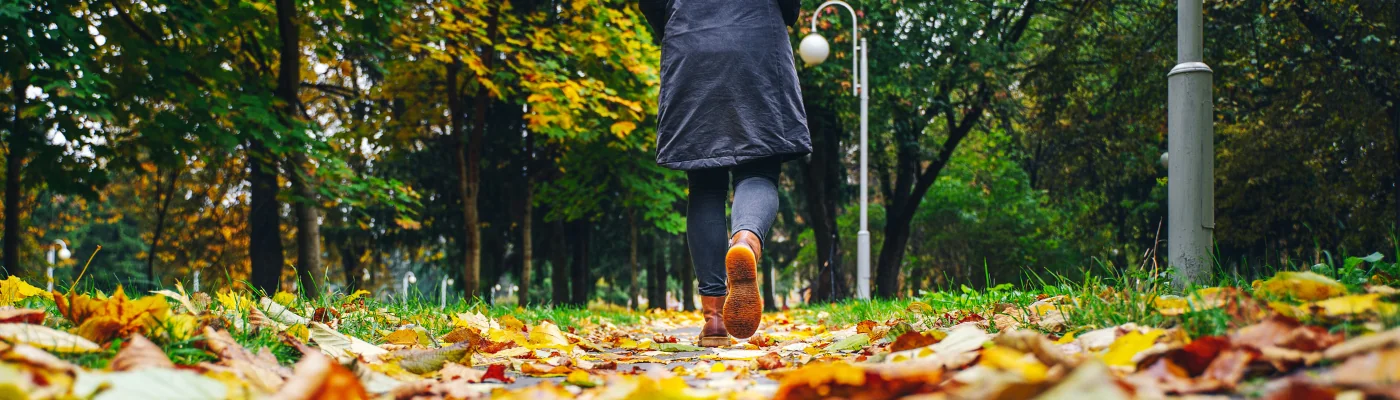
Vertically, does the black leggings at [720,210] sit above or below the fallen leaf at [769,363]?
above

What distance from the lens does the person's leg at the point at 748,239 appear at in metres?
3.11

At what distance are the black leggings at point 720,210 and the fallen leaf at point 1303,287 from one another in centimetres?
169

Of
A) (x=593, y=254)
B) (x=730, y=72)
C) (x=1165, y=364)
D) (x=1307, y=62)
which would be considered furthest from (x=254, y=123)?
(x=593, y=254)

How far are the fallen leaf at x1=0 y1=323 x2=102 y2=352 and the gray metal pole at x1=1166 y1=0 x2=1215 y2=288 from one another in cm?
292

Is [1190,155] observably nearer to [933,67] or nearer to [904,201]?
[933,67]

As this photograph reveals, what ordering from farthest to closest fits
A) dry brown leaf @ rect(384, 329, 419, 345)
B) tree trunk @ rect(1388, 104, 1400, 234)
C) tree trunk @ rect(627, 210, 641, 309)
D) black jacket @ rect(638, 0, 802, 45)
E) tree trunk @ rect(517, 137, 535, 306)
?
1. tree trunk @ rect(627, 210, 641, 309)
2. tree trunk @ rect(517, 137, 535, 306)
3. tree trunk @ rect(1388, 104, 1400, 234)
4. black jacket @ rect(638, 0, 802, 45)
5. dry brown leaf @ rect(384, 329, 419, 345)

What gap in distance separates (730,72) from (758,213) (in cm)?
55

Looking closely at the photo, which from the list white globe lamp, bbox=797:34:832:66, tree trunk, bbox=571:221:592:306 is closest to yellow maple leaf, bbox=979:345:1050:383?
white globe lamp, bbox=797:34:832:66

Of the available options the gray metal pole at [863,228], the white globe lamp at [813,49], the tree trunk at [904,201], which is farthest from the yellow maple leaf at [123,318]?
the tree trunk at [904,201]

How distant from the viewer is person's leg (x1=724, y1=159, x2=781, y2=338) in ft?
10.2

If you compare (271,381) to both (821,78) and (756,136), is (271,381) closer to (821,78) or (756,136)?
(756,136)

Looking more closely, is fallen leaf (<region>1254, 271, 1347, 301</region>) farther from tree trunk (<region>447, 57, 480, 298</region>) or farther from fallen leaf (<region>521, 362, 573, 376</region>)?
tree trunk (<region>447, 57, 480, 298</region>)

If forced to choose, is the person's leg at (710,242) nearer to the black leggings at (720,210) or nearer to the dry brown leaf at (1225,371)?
the black leggings at (720,210)

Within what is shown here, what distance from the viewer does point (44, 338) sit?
1.78 metres
